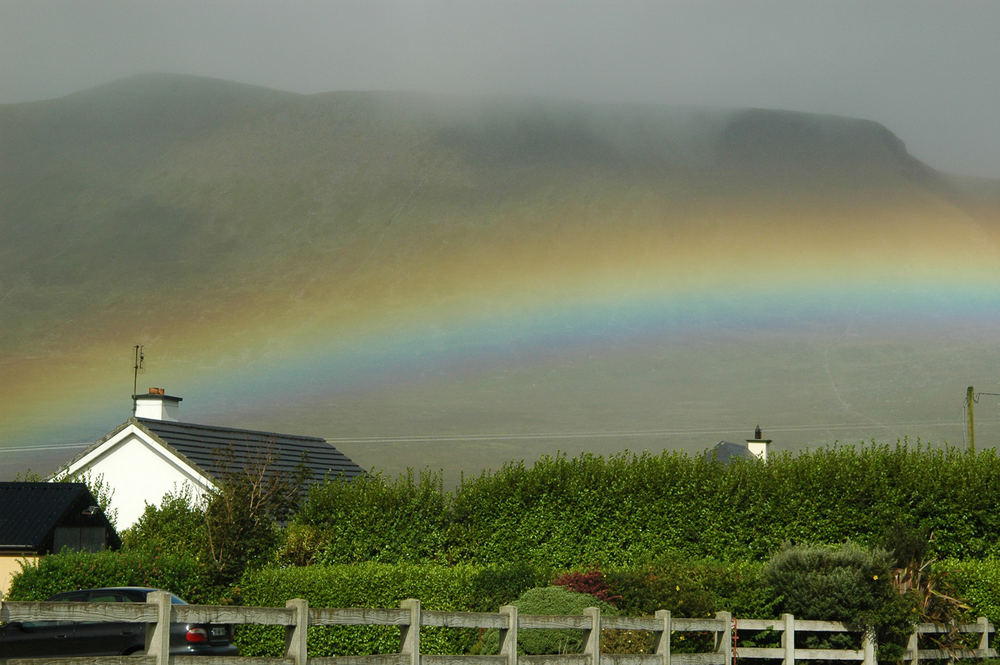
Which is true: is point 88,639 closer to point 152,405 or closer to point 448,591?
point 448,591

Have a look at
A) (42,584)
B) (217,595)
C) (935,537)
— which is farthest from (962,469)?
(42,584)

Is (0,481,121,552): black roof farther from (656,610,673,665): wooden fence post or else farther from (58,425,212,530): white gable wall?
(656,610,673,665): wooden fence post

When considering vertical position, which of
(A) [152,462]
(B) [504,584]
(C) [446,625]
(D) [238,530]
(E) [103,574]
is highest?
(A) [152,462]

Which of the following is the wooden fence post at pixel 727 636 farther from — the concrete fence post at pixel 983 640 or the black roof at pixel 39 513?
the black roof at pixel 39 513

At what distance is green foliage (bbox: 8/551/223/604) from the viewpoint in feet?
93.0

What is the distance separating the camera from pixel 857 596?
21656mm

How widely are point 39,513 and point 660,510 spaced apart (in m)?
17.5

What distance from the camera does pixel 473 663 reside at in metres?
16.0

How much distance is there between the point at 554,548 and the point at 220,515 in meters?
9.56

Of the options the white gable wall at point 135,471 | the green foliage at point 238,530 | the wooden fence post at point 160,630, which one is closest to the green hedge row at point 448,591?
the green foliage at point 238,530

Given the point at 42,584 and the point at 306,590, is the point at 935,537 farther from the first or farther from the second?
the point at 42,584

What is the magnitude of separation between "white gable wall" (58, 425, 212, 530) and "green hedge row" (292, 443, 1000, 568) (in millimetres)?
13659

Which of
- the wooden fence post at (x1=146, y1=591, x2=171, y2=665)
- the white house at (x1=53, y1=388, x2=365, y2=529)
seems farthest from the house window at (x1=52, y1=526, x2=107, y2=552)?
the wooden fence post at (x1=146, y1=591, x2=171, y2=665)

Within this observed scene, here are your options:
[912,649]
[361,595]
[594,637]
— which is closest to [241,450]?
[361,595]
